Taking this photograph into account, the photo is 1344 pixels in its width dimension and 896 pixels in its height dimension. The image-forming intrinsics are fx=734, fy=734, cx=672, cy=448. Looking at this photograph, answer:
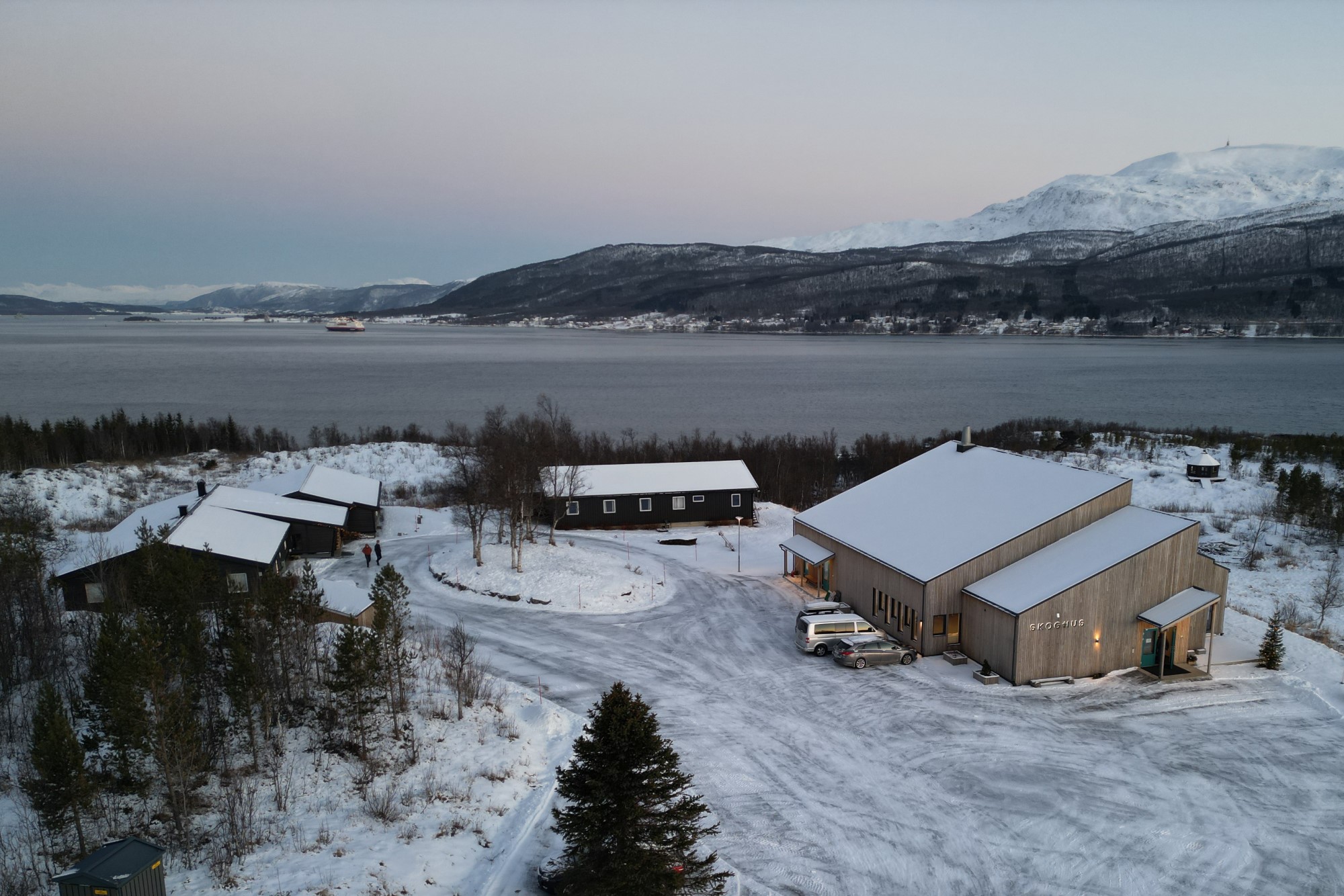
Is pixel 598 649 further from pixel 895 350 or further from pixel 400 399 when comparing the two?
pixel 895 350

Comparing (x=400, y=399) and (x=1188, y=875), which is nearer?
(x=1188, y=875)

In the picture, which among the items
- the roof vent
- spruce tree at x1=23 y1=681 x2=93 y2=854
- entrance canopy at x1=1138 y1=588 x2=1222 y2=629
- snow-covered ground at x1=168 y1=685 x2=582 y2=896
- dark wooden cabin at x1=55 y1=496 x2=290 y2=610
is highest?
the roof vent

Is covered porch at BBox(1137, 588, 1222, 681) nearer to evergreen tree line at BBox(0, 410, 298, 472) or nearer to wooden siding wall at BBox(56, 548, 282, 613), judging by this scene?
wooden siding wall at BBox(56, 548, 282, 613)

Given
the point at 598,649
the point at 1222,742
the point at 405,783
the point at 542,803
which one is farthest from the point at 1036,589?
the point at 405,783

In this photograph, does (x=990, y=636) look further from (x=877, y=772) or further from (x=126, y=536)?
(x=126, y=536)

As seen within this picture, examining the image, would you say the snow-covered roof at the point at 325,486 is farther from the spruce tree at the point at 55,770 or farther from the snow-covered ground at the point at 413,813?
the spruce tree at the point at 55,770

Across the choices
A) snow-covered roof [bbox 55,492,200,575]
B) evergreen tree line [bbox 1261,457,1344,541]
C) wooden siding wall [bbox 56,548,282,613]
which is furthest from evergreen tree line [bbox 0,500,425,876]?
evergreen tree line [bbox 1261,457,1344,541]

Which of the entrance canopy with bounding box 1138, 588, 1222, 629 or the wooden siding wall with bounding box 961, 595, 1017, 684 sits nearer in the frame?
the entrance canopy with bounding box 1138, 588, 1222, 629
